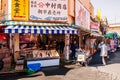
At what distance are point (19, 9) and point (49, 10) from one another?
250 centimetres

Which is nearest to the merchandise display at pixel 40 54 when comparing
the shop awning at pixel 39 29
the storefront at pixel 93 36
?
the shop awning at pixel 39 29

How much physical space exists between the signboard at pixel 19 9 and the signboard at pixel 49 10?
17.9 inches

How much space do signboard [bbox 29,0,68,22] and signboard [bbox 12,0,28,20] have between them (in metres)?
0.45

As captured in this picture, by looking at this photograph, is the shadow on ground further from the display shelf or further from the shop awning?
the shop awning

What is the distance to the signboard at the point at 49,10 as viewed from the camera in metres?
18.2

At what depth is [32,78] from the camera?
14.2 meters

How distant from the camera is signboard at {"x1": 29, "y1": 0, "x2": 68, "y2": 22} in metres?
18.2

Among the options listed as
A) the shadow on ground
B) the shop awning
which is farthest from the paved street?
the shop awning

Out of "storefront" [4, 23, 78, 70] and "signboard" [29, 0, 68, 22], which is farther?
"signboard" [29, 0, 68, 22]

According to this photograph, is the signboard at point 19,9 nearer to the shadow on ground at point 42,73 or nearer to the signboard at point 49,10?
the signboard at point 49,10

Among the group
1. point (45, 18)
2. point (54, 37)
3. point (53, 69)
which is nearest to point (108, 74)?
point (53, 69)

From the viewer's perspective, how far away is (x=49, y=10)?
19.0 m

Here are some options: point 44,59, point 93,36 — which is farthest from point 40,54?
point 93,36

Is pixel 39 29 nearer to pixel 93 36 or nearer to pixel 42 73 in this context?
pixel 42 73
